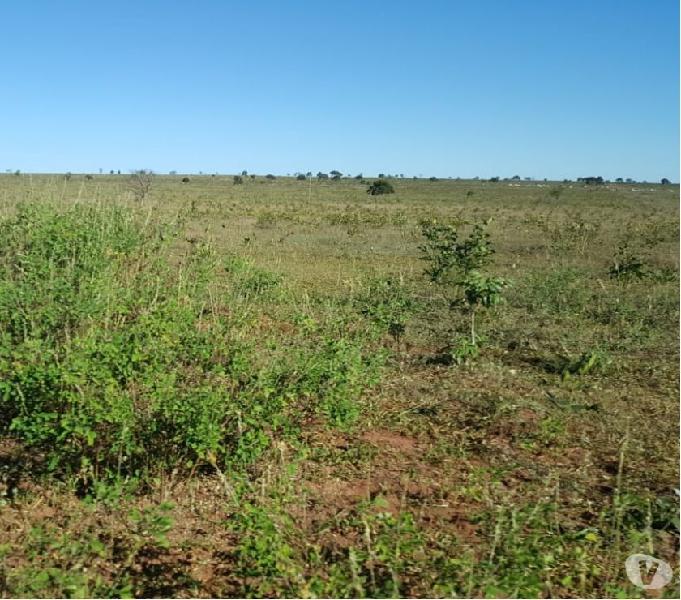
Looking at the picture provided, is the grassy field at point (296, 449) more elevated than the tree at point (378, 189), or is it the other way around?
the tree at point (378, 189)

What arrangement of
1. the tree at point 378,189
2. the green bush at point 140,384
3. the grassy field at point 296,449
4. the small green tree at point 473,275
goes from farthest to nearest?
the tree at point 378,189 → the small green tree at point 473,275 → the green bush at point 140,384 → the grassy field at point 296,449

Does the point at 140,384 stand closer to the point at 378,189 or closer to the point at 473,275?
A: the point at 473,275

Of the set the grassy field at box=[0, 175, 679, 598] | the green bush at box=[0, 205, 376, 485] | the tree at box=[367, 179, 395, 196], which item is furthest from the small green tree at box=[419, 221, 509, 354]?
the tree at box=[367, 179, 395, 196]

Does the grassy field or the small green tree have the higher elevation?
the small green tree

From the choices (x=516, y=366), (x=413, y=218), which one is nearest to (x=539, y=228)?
(x=413, y=218)

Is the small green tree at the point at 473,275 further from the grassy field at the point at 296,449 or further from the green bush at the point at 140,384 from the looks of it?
the green bush at the point at 140,384

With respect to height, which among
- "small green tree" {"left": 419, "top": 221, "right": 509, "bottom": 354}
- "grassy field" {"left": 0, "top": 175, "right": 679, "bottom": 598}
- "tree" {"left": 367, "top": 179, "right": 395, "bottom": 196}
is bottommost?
"grassy field" {"left": 0, "top": 175, "right": 679, "bottom": 598}

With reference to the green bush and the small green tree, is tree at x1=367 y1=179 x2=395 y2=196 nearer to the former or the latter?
the small green tree

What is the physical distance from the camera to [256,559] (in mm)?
2709

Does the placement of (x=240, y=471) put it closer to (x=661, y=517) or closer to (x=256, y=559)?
(x=256, y=559)

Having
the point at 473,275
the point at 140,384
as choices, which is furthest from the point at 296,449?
the point at 473,275

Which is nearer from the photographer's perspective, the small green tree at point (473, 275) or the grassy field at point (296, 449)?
the grassy field at point (296, 449)

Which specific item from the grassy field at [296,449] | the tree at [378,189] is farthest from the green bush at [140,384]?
the tree at [378,189]

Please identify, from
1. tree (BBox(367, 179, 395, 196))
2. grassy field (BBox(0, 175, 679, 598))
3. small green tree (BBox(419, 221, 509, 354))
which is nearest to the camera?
grassy field (BBox(0, 175, 679, 598))
